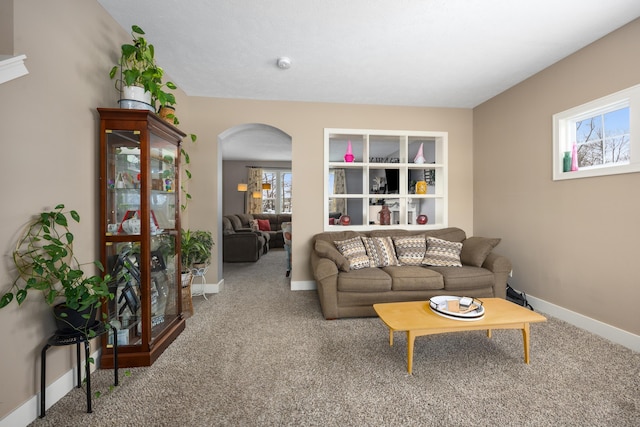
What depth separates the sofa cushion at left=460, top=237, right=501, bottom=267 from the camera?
3289 mm

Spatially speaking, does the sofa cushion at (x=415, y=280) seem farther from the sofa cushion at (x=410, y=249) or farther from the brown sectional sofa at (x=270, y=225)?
the brown sectional sofa at (x=270, y=225)

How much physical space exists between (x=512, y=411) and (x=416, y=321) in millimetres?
699

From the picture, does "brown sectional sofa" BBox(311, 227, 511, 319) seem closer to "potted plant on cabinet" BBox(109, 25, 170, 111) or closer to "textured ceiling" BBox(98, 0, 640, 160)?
"textured ceiling" BBox(98, 0, 640, 160)

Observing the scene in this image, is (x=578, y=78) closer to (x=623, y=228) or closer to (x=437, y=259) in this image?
(x=623, y=228)

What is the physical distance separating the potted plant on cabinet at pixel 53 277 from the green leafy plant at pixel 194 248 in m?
1.47

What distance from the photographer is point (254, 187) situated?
9.08 meters

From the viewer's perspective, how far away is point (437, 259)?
3.45 metres

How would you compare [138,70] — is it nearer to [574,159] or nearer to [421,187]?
[421,187]

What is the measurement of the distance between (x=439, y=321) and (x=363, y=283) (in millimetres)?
1019

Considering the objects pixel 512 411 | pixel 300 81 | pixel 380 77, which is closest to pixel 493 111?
pixel 380 77

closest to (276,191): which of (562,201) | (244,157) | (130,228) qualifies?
(244,157)

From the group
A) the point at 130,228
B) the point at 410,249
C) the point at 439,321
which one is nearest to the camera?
the point at 439,321

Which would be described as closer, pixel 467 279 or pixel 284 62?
pixel 284 62

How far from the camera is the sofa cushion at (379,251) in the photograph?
11.2 ft
